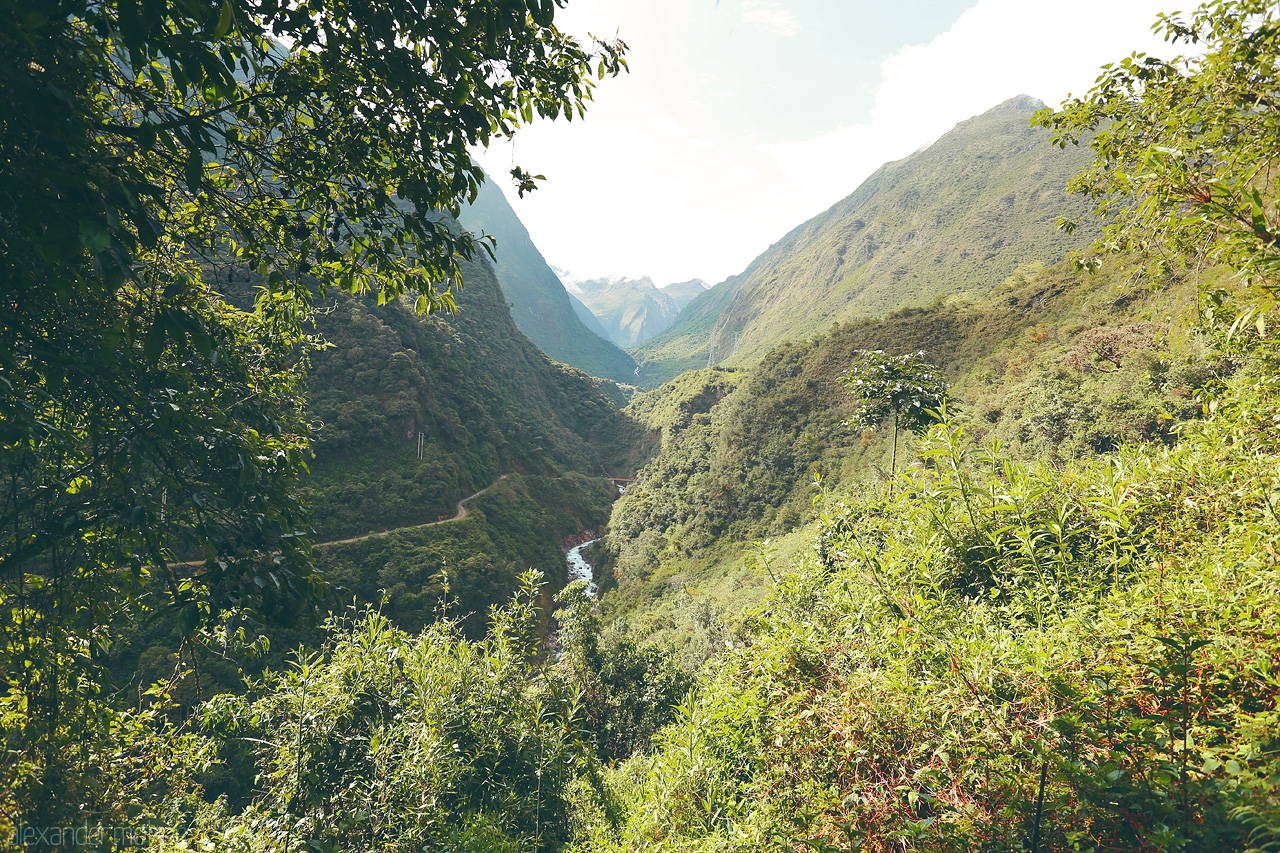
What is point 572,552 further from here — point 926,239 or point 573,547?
point 926,239

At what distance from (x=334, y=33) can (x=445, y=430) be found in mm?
45614

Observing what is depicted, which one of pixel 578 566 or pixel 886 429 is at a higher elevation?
pixel 886 429

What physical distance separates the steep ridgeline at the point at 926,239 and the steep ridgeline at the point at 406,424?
177 feet

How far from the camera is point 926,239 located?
98.9 m

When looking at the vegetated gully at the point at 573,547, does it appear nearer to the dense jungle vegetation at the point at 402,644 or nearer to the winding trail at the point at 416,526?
the winding trail at the point at 416,526

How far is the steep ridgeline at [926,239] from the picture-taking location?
73062mm

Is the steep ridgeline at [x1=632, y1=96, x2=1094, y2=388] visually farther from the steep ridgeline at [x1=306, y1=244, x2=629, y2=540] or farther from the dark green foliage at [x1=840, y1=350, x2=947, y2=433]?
the steep ridgeline at [x1=306, y1=244, x2=629, y2=540]

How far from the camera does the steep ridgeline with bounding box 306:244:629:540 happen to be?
111 ft

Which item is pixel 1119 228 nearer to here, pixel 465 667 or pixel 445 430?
pixel 465 667

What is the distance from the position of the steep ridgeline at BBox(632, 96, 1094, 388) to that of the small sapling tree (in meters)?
49.0

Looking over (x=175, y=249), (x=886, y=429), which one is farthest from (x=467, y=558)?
(x=886, y=429)

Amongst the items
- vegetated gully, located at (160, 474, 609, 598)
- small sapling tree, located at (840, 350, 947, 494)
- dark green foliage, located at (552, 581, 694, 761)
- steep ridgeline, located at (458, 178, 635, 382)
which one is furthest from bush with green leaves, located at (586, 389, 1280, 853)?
steep ridgeline, located at (458, 178, 635, 382)

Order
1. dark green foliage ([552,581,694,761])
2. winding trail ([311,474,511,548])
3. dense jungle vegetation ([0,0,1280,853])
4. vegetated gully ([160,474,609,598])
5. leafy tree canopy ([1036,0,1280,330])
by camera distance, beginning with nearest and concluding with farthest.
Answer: dense jungle vegetation ([0,0,1280,853]) < leafy tree canopy ([1036,0,1280,330]) < dark green foliage ([552,581,694,761]) < winding trail ([311,474,511,548]) < vegetated gully ([160,474,609,598])

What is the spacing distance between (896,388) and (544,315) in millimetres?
164352
